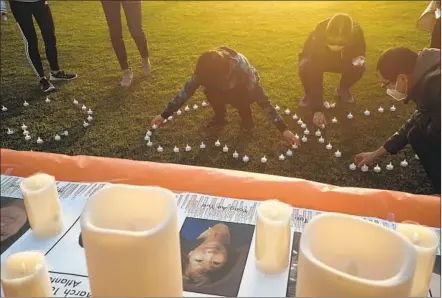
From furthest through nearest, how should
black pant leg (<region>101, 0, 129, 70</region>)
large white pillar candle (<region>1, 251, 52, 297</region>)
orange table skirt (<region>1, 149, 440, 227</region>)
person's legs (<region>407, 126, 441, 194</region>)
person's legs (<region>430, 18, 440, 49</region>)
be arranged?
black pant leg (<region>101, 0, 129, 70</region>)
person's legs (<region>430, 18, 440, 49</region>)
person's legs (<region>407, 126, 441, 194</region>)
orange table skirt (<region>1, 149, 440, 227</region>)
large white pillar candle (<region>1, 251, 52, 297</region>)

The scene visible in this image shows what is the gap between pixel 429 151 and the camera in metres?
1.58

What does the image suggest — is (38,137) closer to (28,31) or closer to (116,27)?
(28,31)

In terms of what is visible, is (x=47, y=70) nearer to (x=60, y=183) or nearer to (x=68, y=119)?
(x=68, y=119)

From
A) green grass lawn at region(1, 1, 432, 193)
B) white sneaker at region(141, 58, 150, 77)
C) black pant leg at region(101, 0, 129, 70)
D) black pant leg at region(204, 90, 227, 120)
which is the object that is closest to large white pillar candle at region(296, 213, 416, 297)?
green grass lawn at region(1, 1, 432, 193)

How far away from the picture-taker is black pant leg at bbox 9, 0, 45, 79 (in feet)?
7.02

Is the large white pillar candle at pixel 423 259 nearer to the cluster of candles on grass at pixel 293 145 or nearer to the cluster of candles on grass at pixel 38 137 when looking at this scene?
the cluster of candles on grass at pixel 293 145

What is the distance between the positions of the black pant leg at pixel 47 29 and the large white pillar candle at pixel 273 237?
1.60m

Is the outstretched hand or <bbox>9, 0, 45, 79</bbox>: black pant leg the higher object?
<bbox>9, 0, 45, 79</bbox>: black pant leg

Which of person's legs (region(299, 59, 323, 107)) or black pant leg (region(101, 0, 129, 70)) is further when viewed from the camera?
black pant leg (region(101, 0, 129, 70))

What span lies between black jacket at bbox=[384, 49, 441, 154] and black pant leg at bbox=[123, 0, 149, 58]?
165 centimetres

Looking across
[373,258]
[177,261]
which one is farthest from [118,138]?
[373,258]

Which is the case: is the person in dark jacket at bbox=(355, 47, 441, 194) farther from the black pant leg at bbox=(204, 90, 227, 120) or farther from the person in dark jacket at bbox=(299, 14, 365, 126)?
the black pant leg at bbox=(204, 90, 227, 120)

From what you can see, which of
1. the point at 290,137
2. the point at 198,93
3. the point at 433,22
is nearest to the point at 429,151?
the point at 290,137

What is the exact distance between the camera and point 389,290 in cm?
54
